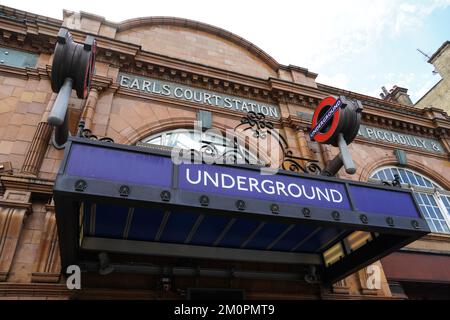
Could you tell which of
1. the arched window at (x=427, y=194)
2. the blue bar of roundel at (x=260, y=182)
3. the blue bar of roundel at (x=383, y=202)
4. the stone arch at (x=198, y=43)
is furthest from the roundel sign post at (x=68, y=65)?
the arched window at (x=427, y=194)

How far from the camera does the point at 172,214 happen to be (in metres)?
5.62

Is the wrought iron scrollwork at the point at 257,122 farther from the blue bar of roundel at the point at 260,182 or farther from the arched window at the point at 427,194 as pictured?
the arched window at the point at 427,194

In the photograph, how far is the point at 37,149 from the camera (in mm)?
7336

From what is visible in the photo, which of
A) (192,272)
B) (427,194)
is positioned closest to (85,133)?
(192,272)

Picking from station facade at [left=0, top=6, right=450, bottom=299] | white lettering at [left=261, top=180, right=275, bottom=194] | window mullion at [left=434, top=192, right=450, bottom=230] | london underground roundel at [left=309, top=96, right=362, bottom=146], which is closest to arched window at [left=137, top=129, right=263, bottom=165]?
station facade at [left=0, top=6, right=450, bottom=299]

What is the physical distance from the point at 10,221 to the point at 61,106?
2.58 m

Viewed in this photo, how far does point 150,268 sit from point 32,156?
3522 millimetres

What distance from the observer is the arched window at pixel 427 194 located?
438 inches

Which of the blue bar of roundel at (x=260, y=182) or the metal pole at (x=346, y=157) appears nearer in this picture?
the blue bar of roundel at (x=260, y=182)

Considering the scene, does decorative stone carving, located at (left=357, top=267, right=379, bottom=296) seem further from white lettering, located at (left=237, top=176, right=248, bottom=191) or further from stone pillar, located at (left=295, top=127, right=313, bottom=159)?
white lettering, located at (left=237, top=176, right=248, bottom=191)

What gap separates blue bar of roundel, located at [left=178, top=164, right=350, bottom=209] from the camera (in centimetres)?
503

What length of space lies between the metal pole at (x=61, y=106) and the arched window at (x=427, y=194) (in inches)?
379

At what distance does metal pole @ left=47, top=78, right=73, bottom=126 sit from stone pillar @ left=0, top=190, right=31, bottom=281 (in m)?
2.30
